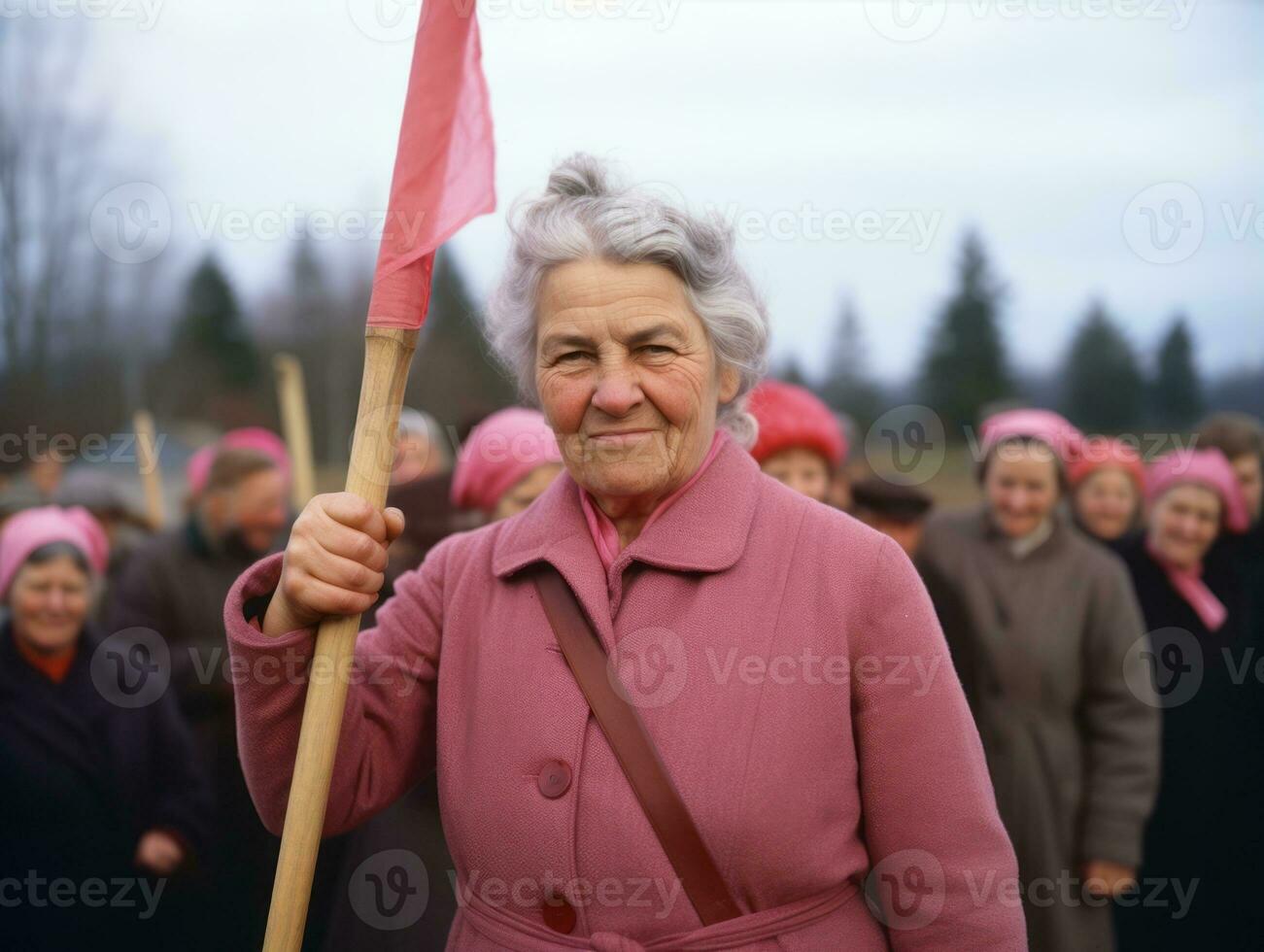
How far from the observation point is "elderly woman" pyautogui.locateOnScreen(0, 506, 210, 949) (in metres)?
3.96

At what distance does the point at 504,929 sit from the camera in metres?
2.07

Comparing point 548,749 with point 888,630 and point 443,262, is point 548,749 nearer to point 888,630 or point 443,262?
point 888,630

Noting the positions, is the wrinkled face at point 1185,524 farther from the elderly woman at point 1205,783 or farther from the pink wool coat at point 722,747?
the pink wool coat at point 722,747

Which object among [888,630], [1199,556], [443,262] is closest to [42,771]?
[888,630]

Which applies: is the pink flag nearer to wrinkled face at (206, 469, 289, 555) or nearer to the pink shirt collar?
the pink shirt collar

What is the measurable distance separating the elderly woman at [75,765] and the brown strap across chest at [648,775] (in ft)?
8.97

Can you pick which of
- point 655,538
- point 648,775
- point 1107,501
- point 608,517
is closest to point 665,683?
point 648,775

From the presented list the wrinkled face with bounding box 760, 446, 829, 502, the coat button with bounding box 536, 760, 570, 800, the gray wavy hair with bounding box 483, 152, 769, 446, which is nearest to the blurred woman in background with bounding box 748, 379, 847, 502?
the wrinkled face with bounding box 760, 446, 829, 502

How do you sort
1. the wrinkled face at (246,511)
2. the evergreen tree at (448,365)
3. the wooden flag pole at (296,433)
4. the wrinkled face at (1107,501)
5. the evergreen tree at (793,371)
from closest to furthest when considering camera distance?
1. the wrinkled face at (246,511)
2. the wrinkled face at (1107,501)
3. the wooden flag pole at (296,433)
4. the evergreen tree at (793,371)
5. the evergreen tree at (448,365)

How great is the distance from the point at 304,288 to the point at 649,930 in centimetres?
1766

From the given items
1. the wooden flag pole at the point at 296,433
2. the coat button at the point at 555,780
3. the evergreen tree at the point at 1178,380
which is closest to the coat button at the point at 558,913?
the coat button at the point at 555,780

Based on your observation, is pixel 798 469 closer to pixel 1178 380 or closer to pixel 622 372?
pixel 622 372

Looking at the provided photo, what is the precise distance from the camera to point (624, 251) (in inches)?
81.0

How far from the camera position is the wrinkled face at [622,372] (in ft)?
6.77
